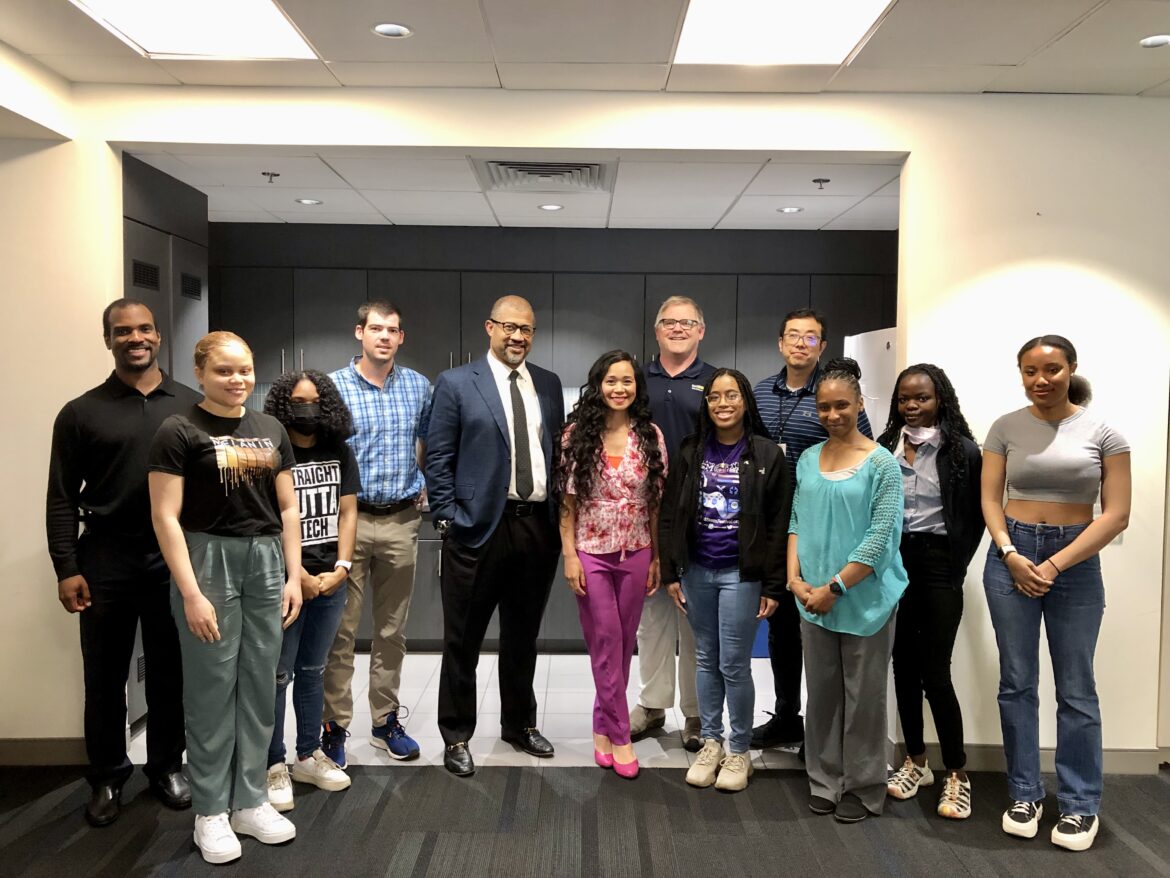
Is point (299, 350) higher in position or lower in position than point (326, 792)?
higher

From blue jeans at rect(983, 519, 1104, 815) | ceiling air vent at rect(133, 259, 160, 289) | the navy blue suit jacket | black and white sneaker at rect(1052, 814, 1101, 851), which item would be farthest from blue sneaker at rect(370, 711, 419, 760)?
black and white sneaker at rect(1052, 814, 1101, 851)

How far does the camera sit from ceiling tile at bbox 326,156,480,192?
3812 mm

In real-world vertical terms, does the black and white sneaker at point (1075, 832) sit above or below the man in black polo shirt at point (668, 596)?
below

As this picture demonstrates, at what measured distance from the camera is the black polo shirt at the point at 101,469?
2.78m

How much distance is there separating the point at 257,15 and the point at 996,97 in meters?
2.74

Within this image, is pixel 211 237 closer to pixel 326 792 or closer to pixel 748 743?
pixel 326 792

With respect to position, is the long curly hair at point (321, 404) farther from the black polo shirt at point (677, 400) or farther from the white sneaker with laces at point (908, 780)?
the white sneaker with laces at point (908, 780)

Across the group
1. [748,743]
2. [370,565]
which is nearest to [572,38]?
[370,565]

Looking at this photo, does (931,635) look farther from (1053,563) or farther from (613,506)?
(613,506)

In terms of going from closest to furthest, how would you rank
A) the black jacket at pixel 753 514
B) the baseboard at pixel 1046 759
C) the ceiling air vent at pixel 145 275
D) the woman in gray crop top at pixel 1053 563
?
the woman in gray crop top at pixel 1053 563 → the black jacket at pixel 753 514 → the baseboard at pixel 1046 759 → the ceiling air vent at pixel 145 275

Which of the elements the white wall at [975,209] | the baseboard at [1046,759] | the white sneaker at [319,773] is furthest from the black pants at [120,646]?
the baseboard at [1046,759]

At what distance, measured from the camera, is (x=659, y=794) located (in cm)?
305

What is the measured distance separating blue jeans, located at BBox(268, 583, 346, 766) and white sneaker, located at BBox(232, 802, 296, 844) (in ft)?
0.81

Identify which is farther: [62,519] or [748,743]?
[748,743]
